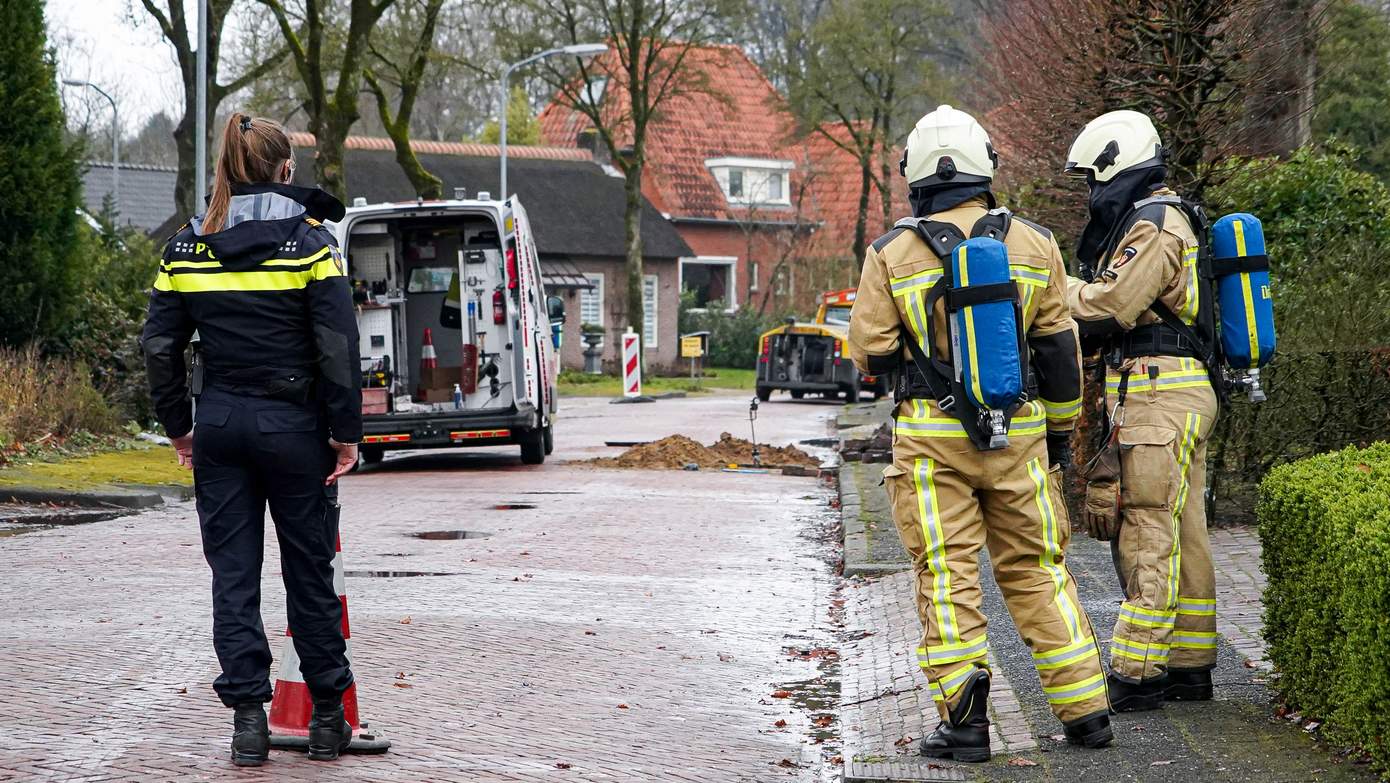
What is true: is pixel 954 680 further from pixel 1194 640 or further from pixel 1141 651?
pixel 1194 640

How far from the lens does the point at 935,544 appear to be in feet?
16.7

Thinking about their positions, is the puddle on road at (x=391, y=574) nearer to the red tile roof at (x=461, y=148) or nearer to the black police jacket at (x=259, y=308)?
the black police jacket at (x=259, y=308)

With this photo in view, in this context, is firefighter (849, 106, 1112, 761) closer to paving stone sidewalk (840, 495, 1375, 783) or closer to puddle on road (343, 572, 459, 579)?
paving stone sidewalk (840, 495, 1375, 783)

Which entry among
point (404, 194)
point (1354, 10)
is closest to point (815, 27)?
point (404, 194)

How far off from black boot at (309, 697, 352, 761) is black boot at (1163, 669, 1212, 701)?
9.19 ft

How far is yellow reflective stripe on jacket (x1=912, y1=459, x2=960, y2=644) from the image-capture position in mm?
5047

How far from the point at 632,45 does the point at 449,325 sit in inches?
929

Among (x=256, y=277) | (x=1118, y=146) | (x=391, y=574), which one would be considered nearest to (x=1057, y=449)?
(x=1118, y=146)

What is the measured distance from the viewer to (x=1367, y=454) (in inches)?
227

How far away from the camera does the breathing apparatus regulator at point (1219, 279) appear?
5.86m

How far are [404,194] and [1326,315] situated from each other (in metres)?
37.9

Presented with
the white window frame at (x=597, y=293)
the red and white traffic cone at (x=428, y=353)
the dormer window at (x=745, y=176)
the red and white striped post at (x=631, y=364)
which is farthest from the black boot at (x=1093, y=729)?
the dormer window at (x=745, y=176)

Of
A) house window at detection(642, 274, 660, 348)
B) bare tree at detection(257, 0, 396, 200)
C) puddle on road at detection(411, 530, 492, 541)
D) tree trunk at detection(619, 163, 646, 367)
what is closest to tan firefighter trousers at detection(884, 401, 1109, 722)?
puddle on road at detection(411, 530, 492, 541)

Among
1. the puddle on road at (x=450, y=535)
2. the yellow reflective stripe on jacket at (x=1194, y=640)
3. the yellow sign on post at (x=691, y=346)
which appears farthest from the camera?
the yellow sign on post at (x=691, y=346)
